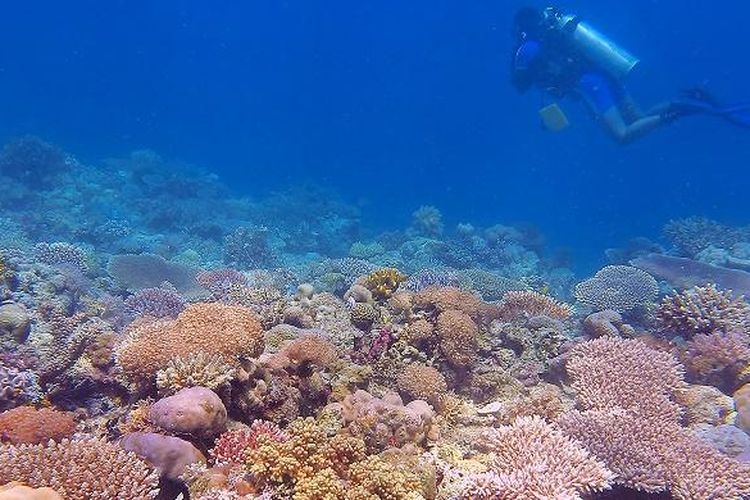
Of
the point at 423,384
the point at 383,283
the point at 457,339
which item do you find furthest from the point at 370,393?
the point at 383,283

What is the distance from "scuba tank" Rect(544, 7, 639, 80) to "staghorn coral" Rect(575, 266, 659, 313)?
8.95m

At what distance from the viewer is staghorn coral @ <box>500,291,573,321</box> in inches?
312

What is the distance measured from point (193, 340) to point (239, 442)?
1.23m

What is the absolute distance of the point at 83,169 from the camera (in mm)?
26906

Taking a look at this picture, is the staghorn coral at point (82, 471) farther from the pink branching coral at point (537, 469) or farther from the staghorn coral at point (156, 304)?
Result: the staghorn coral at point (156, 304)

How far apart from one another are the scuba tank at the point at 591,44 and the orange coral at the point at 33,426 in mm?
16592

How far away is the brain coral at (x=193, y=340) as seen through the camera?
4508 mm

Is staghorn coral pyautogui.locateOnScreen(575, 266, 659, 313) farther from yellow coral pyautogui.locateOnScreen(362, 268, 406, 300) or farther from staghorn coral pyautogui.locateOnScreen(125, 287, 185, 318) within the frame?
staghorn coral pyautogui.locateOnScreen(125, 287, 185, 318)

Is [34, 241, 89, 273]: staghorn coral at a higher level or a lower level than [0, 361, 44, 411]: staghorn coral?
higher

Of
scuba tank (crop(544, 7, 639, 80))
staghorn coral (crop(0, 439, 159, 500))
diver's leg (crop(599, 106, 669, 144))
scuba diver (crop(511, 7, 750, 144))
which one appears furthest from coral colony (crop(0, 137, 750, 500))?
scuba tank (crop(544, 7, 639, 80))

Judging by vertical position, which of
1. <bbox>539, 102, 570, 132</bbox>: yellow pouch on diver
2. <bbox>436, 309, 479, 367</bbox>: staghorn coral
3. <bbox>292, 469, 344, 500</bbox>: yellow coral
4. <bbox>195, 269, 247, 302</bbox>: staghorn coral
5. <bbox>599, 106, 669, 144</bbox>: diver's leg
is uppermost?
<bbox>599, 106, 669, 144</bbox>: diver's leg

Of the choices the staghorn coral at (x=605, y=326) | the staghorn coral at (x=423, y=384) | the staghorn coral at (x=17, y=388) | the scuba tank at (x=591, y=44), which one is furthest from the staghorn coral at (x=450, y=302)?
the scuba tank at (x=591, y=44)

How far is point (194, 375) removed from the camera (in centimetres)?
410

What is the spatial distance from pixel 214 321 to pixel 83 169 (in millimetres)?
26794
